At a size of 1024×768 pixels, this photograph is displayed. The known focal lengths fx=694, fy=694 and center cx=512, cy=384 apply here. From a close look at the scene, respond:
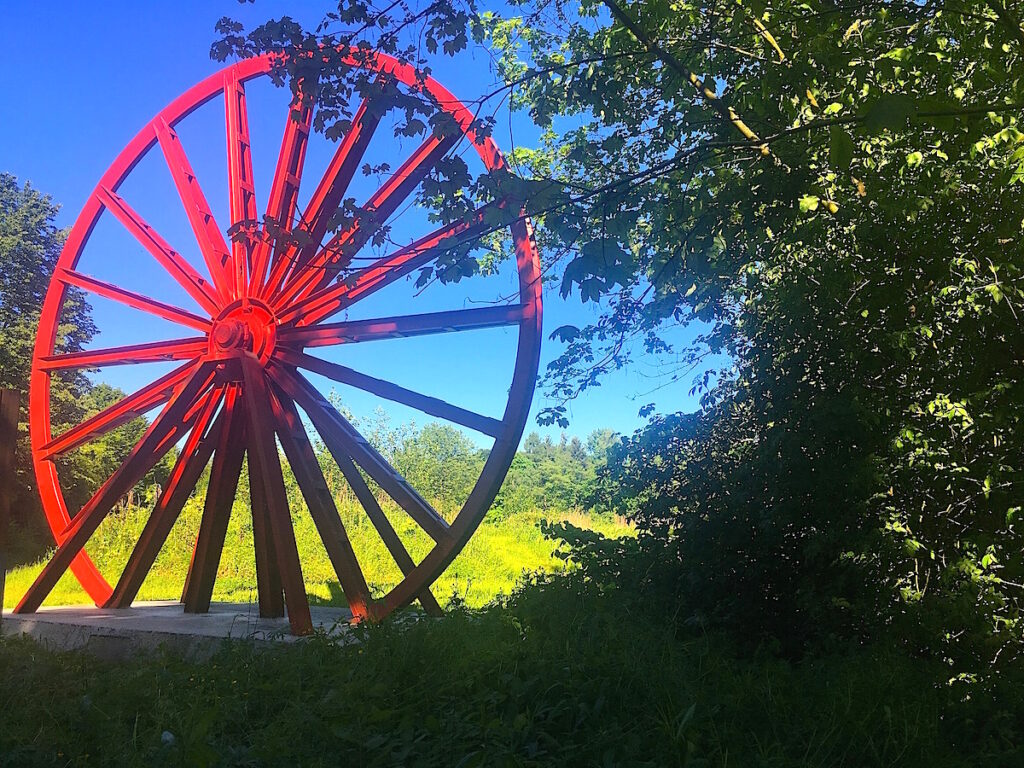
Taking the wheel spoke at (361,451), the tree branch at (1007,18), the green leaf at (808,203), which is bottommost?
the wheel spoke at (361,451)

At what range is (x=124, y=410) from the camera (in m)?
6.55

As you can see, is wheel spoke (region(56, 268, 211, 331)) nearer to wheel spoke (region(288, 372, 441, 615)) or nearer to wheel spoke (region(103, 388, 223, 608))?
wheel spoke (region(103, 388, 223, 608))

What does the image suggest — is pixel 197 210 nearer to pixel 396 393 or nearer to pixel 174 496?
pixel 174 496

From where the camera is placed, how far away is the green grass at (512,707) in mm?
2346

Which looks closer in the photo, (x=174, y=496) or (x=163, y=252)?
(x=174, y=496)

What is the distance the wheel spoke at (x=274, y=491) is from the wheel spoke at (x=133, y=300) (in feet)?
3.66

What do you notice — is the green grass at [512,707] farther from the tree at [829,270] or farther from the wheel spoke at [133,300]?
the wheel spoke at [133,300]

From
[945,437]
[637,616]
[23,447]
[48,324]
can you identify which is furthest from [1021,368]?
[23,447]

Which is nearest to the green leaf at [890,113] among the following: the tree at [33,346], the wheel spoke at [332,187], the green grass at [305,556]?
the wheel spoke at [332,187]

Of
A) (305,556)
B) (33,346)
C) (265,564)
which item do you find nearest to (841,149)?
(265,564)

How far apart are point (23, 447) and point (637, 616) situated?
13542 mm

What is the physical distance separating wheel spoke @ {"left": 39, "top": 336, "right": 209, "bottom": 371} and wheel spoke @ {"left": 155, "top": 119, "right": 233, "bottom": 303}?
0.51m

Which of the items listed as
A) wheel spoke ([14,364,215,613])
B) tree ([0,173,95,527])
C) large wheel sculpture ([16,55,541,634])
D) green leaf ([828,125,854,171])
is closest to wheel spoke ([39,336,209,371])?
large wheel sculpture ([16,55,541,634])

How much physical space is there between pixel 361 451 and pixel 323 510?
496 mm
